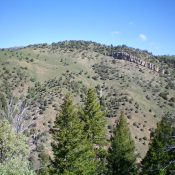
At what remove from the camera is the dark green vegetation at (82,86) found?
94188 millimetres

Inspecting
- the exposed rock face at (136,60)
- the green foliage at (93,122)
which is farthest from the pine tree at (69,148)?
the exposed rock face at (136,60)

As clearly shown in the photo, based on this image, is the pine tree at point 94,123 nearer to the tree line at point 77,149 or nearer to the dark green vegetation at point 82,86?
the tree line at point 77,149

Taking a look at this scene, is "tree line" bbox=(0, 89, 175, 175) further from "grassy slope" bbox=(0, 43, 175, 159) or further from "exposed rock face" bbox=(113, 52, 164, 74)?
"exposed rock face" bbox=(113, 52, 164, 74)

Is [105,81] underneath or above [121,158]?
above

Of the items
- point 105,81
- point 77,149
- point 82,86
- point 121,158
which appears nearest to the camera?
point 77,149

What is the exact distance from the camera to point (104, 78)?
131 meters

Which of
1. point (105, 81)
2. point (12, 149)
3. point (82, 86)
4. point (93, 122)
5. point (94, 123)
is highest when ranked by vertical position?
point (105, 81)

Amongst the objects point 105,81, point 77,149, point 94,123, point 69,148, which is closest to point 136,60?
point 105,81

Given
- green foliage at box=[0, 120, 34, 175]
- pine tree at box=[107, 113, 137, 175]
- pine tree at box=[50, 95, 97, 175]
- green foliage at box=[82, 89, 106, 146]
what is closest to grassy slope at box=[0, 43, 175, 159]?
pine tree at box=[107, 113, 137, 175]

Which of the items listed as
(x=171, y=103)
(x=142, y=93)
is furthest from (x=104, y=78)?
(x=171, y=103)

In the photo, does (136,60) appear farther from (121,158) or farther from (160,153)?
(160,153)

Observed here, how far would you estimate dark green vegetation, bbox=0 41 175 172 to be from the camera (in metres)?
94.2

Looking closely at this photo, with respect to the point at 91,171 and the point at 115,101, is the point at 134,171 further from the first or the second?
the point at 115,101

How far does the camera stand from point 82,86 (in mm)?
119312
